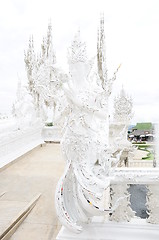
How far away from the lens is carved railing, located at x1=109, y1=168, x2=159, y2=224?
1602 mm

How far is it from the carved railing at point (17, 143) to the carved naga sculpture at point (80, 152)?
287 cm

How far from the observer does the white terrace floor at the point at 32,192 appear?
2.00 meters

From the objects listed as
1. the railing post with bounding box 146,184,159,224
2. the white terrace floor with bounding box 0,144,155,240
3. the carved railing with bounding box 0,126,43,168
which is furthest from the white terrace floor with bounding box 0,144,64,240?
the railing post with bounding box 146,184,159,224

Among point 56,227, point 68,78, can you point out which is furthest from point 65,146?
point 56,227

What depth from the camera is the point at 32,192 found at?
2.90 metres

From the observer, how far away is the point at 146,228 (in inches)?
63.1

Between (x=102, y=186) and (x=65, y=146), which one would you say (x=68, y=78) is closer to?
(x=65, y=146)

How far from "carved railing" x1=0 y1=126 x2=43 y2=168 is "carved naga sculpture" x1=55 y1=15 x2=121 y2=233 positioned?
2.87 meters

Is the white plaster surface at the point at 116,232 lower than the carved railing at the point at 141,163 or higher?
higher

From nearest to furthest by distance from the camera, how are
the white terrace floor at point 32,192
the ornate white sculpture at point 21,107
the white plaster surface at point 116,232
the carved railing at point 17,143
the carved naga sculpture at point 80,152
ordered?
the carved naga sculpture at point 80,152, the white plaster surface at point 116,232, the white terrace floor at point 32,192, the carved railing at point 17,143, the ornate white sculpture at point 21,107

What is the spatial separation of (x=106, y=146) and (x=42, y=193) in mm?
1591

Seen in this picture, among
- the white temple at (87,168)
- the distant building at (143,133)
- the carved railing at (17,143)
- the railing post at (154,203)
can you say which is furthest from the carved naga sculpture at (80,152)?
the distant building at (143,133)

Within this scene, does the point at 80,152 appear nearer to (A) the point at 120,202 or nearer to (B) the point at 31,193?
(A) the point at 120,202

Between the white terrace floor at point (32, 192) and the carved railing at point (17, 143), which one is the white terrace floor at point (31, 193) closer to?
the white terrace floor at point (32, 192)
